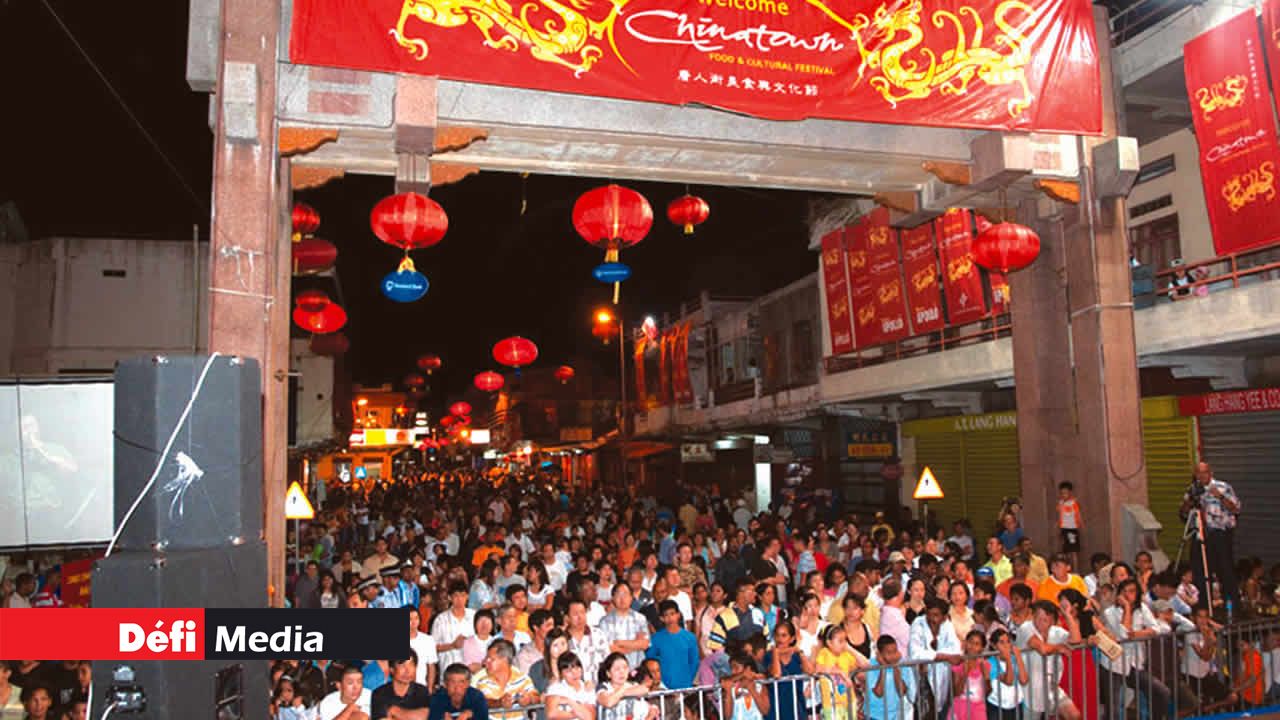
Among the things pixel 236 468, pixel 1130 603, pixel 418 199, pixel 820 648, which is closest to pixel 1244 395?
pixel 1130 603

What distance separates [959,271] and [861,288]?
10.4 ft

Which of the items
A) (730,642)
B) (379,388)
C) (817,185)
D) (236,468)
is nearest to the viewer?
(236,468)

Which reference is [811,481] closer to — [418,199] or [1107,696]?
[1107,696]

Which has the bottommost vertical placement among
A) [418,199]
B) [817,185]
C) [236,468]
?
[236,468]

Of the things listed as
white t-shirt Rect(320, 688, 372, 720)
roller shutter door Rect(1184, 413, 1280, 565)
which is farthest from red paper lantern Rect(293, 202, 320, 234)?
roller shutter door Rect(1184, 413, 1280, 565)

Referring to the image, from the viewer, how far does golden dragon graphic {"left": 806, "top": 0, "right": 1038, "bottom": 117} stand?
1033 centimetres

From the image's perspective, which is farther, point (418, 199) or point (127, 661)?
point (418, 199)

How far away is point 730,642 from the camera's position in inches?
337

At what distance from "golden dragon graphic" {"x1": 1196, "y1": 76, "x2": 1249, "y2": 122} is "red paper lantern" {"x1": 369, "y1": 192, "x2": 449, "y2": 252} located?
32.4ft

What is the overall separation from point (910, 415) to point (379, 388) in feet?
261

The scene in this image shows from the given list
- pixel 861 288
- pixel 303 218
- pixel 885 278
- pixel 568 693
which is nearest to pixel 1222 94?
pixel 885 278

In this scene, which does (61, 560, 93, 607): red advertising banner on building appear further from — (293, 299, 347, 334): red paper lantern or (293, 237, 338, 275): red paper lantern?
(293, 299, 347, 334): red paper lantern

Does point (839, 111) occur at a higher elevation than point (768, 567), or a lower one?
higher

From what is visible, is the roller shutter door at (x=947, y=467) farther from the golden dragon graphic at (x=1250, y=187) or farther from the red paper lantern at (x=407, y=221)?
the red paper lantern at (x=407, y=221)
